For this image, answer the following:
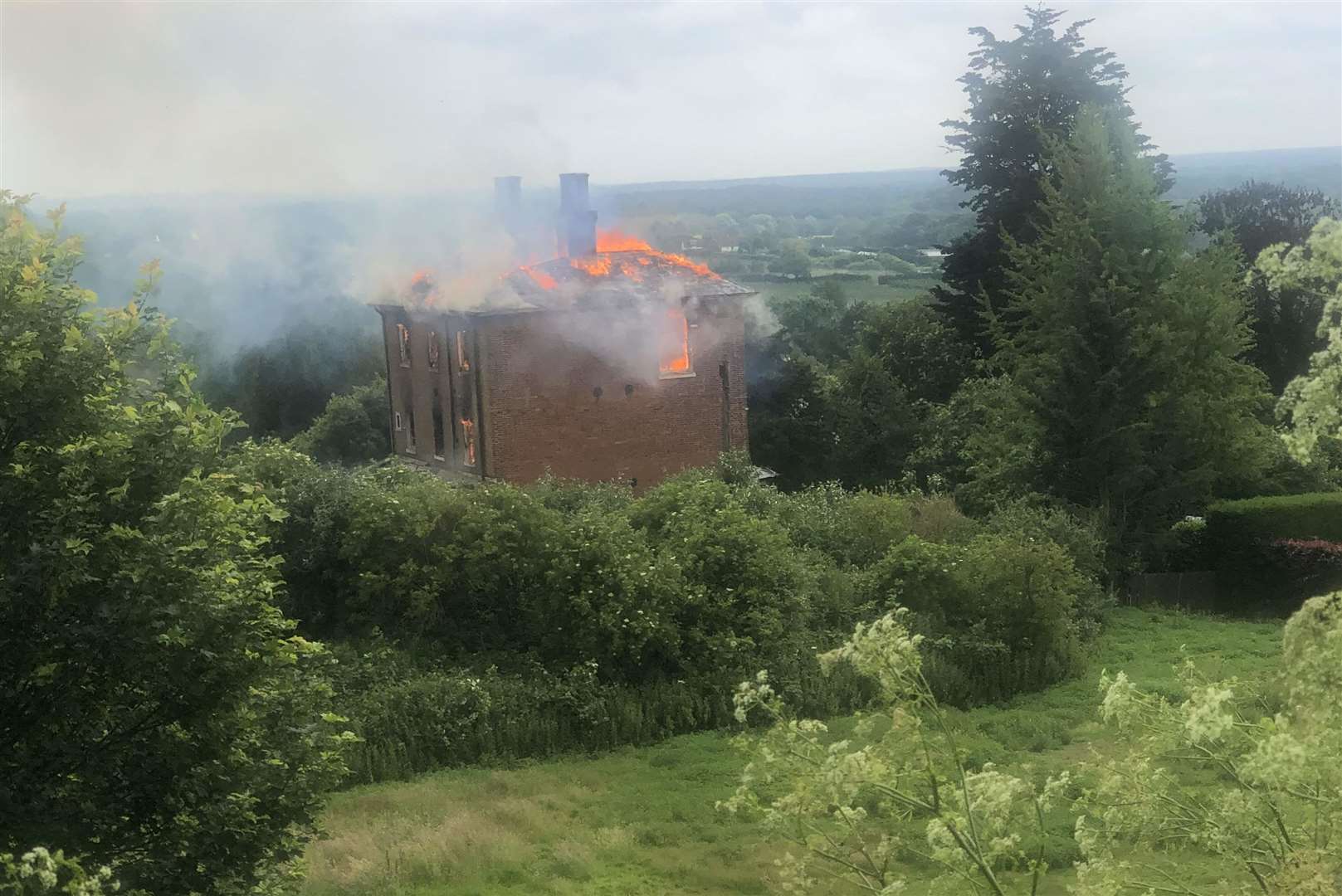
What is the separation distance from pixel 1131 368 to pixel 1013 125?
1676 cm

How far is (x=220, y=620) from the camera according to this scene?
6918mm

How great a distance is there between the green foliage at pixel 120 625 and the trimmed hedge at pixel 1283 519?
19154mm

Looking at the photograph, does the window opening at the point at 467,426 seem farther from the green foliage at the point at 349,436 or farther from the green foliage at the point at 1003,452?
the green foliage at the point at 1003,452

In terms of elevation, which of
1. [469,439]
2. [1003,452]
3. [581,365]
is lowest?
[469,439]

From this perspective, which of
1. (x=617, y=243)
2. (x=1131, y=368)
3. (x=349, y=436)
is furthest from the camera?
(x=349, y=436)

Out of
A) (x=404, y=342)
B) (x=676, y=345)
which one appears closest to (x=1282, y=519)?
(x=676, y=345)

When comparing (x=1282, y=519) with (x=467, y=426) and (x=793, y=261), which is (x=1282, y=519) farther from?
(x=793, y=261)

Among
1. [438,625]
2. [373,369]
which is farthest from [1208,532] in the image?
[373,369]

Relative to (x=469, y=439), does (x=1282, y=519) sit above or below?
below

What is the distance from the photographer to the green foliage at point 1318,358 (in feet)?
15.9

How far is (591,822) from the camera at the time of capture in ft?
39.7

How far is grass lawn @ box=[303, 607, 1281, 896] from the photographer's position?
10.6 meters

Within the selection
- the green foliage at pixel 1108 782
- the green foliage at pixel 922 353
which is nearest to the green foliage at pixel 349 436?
the green foliage at pixel 922 353

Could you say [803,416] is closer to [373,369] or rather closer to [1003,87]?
[1003,87]
